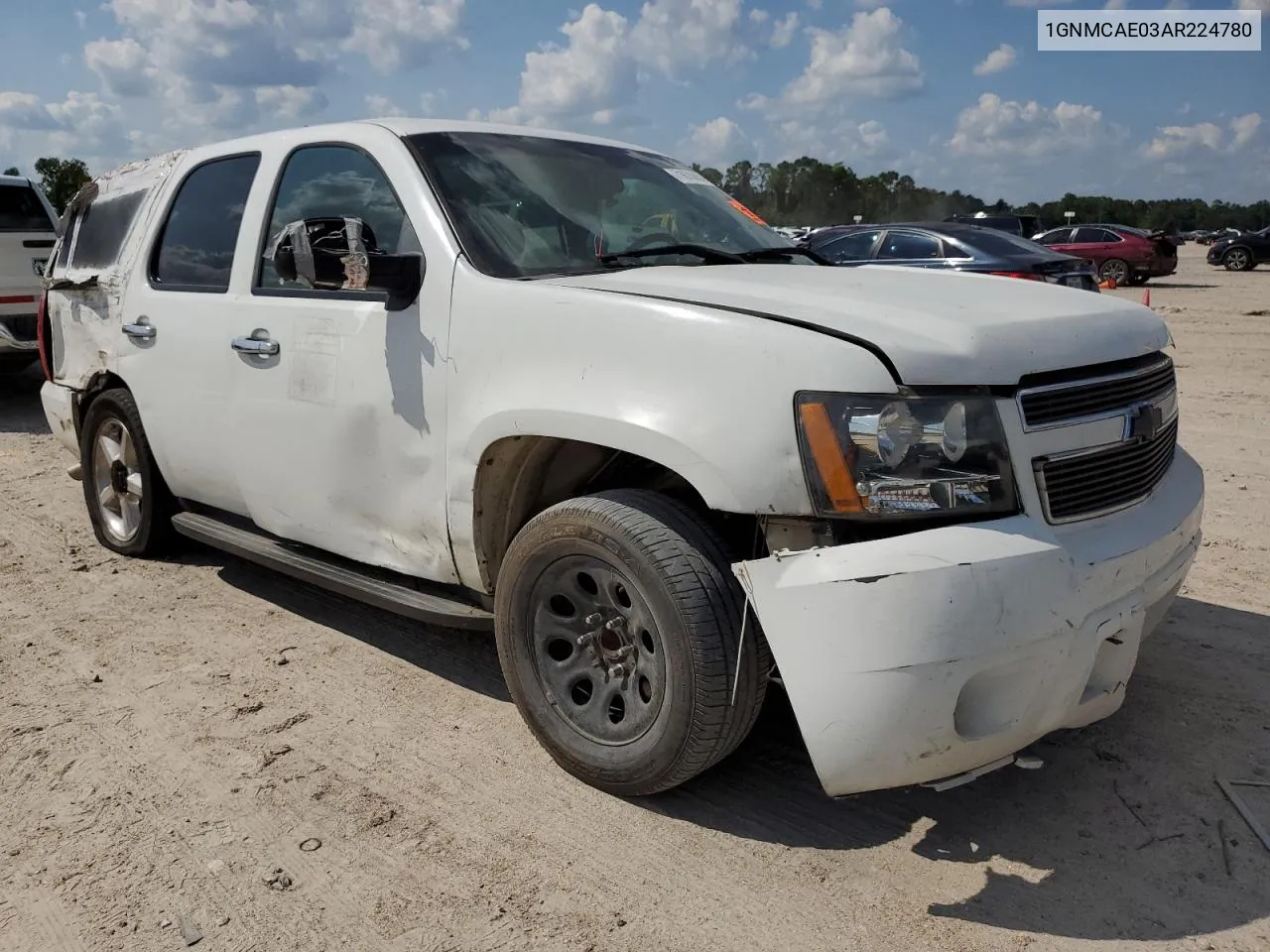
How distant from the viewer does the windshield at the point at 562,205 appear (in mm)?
3229

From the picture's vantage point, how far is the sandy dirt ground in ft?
7.84

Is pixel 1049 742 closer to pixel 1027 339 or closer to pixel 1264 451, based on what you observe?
pixel 1027 339

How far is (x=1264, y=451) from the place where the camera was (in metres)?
6.85

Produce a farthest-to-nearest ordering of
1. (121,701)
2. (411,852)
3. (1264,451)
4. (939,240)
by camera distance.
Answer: (939,240) < (1264,451) < (121,701) < (411,852)

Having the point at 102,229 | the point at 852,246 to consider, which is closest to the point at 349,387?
the point at 102,229

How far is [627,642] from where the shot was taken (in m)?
2.83

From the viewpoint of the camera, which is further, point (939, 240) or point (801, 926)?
point (939, 240)

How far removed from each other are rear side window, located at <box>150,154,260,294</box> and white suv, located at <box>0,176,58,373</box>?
624cm

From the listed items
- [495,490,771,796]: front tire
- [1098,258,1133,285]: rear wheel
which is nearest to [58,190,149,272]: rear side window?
[495,490,771,796]: front tire

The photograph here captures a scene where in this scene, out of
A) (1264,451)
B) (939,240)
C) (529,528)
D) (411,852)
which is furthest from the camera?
(939,240)

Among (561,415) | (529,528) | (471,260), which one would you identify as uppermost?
(471,260)

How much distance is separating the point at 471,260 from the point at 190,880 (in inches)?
71.9

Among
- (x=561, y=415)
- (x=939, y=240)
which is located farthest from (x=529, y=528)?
(x=939, y=240)

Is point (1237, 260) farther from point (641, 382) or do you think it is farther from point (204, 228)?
point (641, 382)
